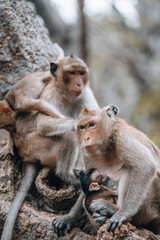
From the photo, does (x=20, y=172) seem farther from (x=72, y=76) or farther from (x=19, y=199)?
(x=72, y=76)

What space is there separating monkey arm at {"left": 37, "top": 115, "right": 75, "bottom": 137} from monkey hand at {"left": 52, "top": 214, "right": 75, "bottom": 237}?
1.44 meters

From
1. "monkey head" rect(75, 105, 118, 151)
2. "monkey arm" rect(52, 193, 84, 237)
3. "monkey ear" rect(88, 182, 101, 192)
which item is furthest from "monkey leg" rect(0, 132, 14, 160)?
"monkey ear" rect(88, 182, 101, 192)

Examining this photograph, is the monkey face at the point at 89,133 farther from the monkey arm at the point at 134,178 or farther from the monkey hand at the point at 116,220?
the monkey hand at the point at 116,220

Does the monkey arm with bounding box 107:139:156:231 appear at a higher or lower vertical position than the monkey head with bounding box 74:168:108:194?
higher

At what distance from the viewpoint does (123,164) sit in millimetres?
4555

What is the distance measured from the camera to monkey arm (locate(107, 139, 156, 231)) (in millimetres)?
4094

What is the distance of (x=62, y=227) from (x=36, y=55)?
3654 millimetres

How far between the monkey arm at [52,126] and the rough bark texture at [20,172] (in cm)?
59

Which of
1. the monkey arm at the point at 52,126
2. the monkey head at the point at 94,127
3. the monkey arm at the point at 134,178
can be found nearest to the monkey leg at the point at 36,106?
the monkey arm at the point at 52,126

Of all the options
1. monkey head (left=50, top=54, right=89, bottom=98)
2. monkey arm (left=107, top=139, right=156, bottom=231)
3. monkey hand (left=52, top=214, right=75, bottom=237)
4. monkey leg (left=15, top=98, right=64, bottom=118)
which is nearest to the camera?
monkey arm (left=107, top=139, right=156, bottom=231)

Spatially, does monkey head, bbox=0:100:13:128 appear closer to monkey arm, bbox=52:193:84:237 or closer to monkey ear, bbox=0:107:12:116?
monkey ear, bbox=0:107:12:116

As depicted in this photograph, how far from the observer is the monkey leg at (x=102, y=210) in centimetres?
420

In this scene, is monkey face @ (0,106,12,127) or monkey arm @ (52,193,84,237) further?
monkey face @ (0,106,12,127)

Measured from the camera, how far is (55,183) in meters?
5.83
